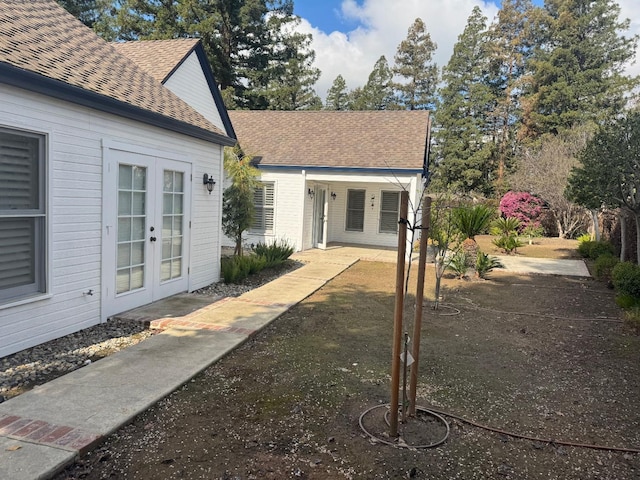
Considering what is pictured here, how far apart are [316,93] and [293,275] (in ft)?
97.3

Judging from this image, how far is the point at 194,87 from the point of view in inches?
393

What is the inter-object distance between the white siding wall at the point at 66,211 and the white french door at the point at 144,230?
0.74 ft

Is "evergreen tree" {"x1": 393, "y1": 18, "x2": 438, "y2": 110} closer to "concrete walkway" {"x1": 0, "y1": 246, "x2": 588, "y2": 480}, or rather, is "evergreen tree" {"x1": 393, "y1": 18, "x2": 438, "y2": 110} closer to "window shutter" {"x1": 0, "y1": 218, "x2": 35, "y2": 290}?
"concrete walkway" {"x1": 0, "y1": 246, "x2": 588, "y2": 480}

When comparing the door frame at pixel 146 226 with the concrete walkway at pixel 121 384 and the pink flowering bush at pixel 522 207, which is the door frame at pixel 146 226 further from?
the pink flowering bush at pixel 522 207

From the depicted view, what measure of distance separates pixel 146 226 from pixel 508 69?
33.5 m

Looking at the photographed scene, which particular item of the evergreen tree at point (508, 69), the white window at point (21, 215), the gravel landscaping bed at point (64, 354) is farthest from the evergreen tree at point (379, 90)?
the white window at point (21, 215)

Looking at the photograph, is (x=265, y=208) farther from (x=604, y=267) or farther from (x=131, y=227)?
(x=604, y=267)

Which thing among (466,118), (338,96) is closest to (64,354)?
(466,118)

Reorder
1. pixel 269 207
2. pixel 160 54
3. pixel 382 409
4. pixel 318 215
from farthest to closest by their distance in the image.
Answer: pixel 318 215, pixel 269 207, pixel 160 54, pixel 382 409

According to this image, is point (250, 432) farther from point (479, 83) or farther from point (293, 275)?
point (479, 83)

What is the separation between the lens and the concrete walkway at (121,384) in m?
2.87

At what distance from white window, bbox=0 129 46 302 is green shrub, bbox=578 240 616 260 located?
14.1 metres

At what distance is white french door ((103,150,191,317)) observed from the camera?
19.4ft

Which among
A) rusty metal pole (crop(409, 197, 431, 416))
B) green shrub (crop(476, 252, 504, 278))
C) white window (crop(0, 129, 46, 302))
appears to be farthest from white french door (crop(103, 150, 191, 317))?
green shrub (crop(476, 252, 504, 278))
